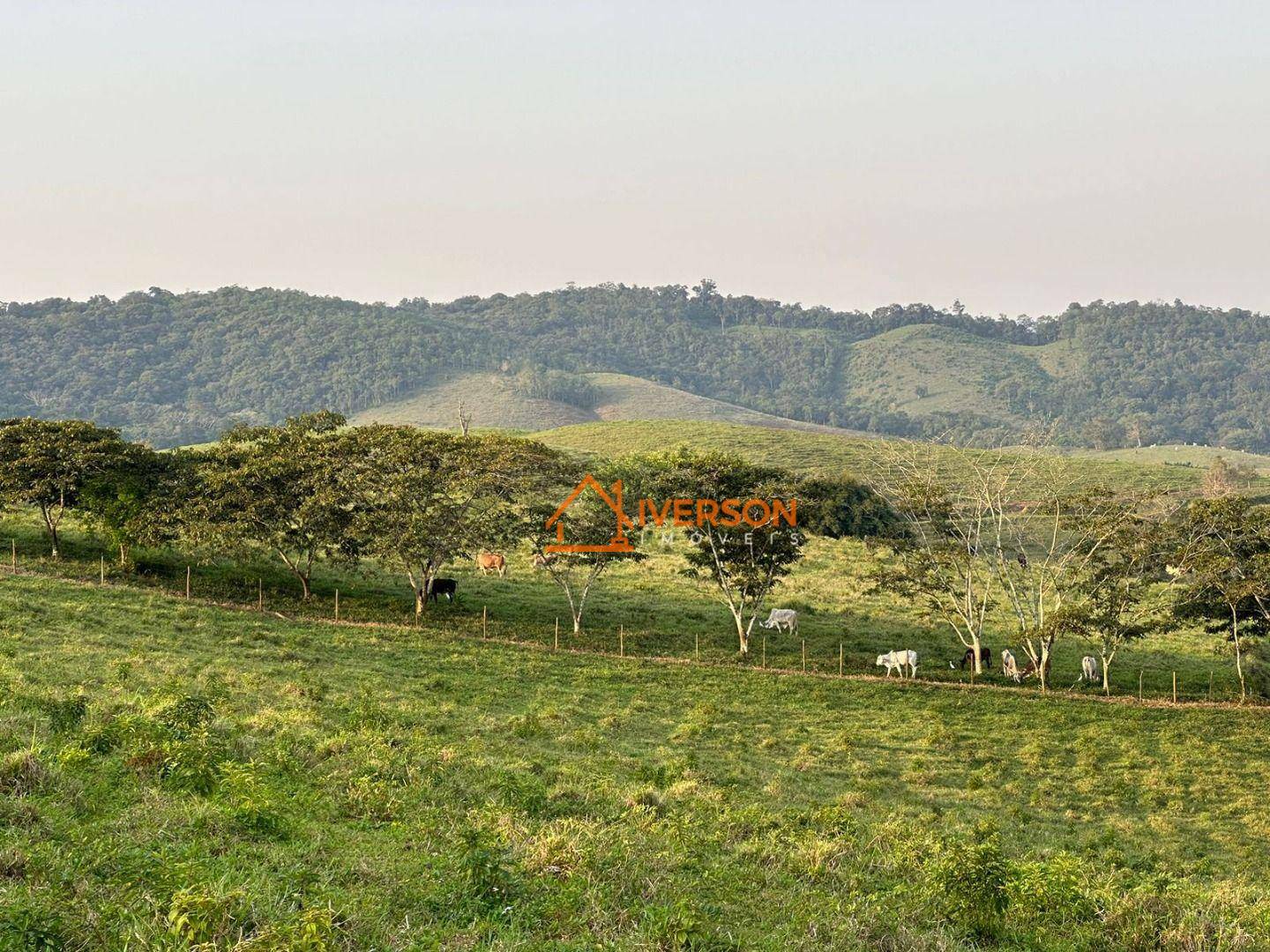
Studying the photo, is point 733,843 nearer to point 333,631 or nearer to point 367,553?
point 333,631

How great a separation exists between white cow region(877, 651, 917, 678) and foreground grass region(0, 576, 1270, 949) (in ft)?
7.97

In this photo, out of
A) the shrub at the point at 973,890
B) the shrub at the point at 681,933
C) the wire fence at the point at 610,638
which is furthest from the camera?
the wire fence at the point at 610,638

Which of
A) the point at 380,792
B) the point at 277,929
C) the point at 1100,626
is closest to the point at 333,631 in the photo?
the point at 380,792

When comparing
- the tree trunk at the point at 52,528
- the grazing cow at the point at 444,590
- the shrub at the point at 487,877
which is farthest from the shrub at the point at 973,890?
the tree trunk at the point at 52,528

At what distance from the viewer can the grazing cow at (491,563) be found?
49.2 metres

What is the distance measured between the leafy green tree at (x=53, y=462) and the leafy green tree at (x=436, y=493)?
10030 mm

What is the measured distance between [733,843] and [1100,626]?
2421 centimetres

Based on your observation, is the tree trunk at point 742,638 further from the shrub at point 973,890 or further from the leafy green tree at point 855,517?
the shrub at point 973,890

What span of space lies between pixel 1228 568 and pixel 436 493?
27894mm

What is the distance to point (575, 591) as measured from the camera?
46.1 m

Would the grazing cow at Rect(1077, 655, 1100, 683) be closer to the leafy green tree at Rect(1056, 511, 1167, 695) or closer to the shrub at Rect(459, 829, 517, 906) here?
the leafy green tree at Rect(1056, 511, 1167, 695)

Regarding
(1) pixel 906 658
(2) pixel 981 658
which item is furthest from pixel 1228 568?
(1) pixel 906 658

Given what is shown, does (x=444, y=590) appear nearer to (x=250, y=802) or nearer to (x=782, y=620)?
(x=782, y=620)

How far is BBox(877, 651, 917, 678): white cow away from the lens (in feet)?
118
